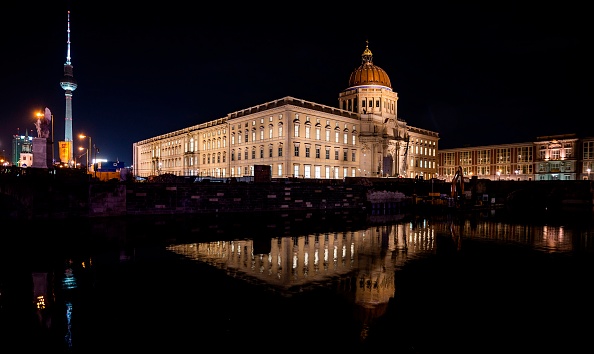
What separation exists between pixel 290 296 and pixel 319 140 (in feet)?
197

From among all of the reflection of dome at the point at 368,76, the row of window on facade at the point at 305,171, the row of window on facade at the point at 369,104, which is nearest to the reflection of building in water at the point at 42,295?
the row of window on facade at the point at 305,171

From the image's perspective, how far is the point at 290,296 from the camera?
34.0 ft

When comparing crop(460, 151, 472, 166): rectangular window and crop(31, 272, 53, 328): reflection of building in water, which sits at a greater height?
crop(460, 151, 472, 166): rectangular window

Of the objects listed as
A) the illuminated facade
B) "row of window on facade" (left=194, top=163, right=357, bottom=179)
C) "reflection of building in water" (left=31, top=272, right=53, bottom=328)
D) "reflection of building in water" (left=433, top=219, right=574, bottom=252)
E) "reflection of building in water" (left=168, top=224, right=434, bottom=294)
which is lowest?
"reflection of building in water" (left=433, top=219, right=574, bottom=252)

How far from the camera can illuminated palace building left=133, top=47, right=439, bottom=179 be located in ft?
217

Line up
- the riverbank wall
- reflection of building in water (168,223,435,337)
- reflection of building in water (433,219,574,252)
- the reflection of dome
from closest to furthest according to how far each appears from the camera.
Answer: reflection of building in water (168,223,435,337), reflection of building in water (433,219,574,252), the riverbank wall, the reflection of dome

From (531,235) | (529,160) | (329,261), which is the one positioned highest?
(529,160)

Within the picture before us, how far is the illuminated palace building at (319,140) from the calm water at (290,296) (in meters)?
46.5

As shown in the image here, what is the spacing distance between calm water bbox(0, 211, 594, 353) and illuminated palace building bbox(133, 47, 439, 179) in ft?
152

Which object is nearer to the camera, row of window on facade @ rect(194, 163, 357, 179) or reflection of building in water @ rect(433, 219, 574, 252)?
reflection of building in water @ rect(433, 219, 574, 252)

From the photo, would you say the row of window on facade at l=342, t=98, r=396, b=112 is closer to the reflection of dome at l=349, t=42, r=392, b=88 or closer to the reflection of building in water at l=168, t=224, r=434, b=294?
the reflection of dome at l=349, t=42, r=392, b=88

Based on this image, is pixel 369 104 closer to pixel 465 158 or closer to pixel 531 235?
pixel 465 158

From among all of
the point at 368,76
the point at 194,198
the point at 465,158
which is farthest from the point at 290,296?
the point at 465,158

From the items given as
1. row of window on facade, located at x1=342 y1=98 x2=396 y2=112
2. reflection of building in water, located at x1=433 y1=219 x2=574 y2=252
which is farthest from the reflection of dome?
reflection of building in water, located at x1=433 y1=219 x2=574 y2=252
